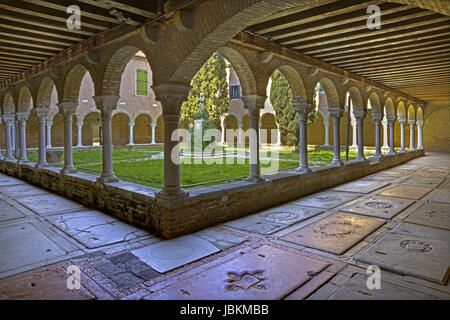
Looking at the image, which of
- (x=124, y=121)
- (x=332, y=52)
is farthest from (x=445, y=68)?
(x=124, y=121)

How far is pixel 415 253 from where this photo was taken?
415 centimetres

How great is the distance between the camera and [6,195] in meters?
8.02

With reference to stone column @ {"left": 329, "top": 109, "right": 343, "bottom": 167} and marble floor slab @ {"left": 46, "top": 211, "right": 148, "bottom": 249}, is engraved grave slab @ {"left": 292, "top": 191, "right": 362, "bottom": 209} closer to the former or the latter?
stone column @ {"left": 329, "top": 109, "right": 343, "bottom": 167}

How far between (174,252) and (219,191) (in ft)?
5.23

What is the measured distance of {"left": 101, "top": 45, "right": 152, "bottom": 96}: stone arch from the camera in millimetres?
6216

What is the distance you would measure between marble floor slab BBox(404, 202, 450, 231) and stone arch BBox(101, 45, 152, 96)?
6.27 meters

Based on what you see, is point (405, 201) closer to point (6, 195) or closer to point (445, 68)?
point (445, 68)

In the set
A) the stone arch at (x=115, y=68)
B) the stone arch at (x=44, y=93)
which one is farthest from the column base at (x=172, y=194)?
the stone arch at (x=44, y=93)

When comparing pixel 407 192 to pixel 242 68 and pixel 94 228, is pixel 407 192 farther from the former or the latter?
pixel 94 228

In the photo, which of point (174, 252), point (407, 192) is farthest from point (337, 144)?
point (174, 252)

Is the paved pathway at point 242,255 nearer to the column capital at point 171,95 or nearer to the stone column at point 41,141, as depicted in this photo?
the column capital at point 171,95

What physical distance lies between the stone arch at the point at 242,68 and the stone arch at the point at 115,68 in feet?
6.09
